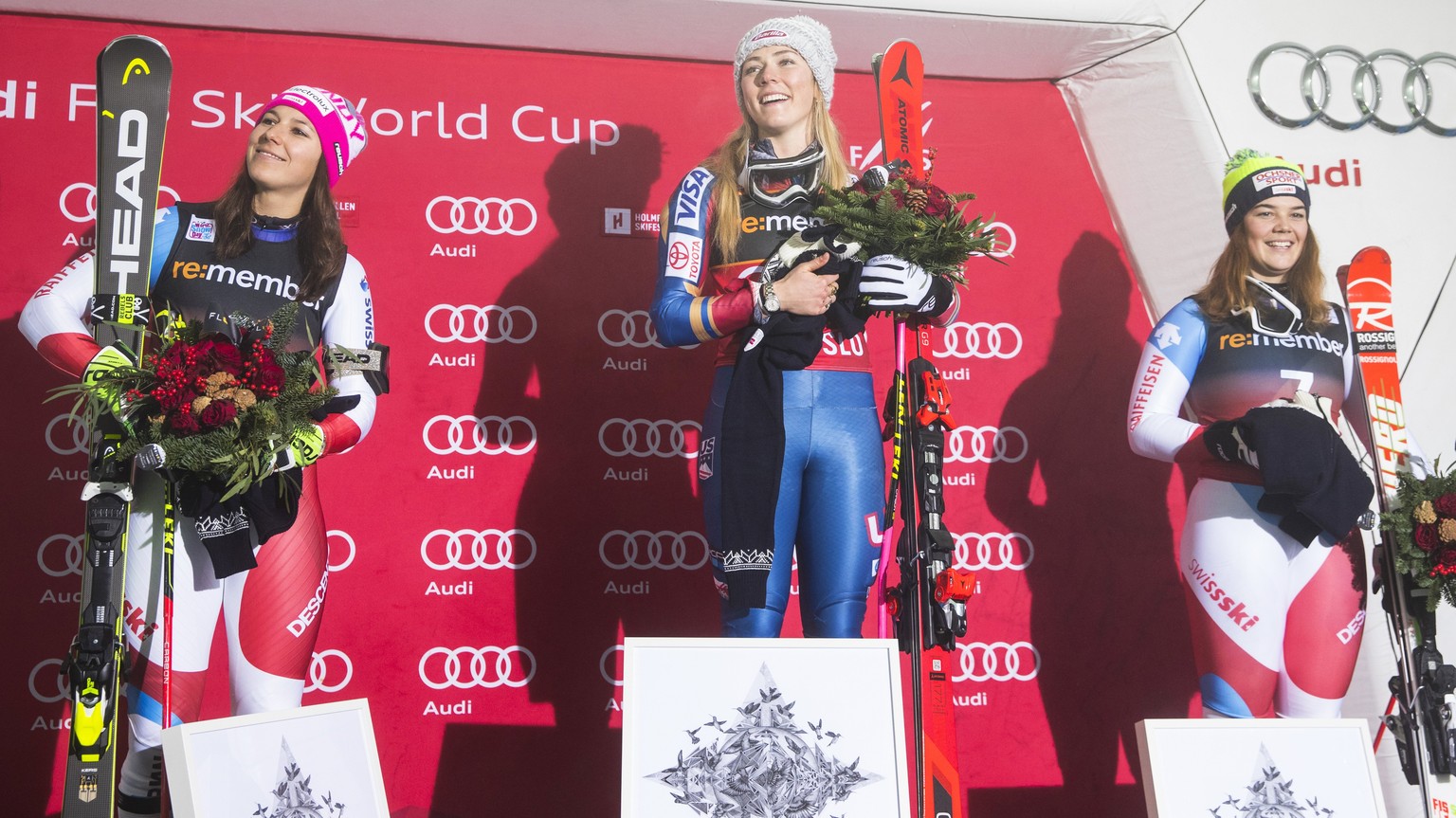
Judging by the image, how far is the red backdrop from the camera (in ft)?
12.9

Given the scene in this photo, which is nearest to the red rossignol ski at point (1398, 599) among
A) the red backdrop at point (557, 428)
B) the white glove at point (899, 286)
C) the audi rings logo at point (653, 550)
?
the red backdrop at point (557, 428)

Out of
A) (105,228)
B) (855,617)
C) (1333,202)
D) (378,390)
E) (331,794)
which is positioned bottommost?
(331,794)

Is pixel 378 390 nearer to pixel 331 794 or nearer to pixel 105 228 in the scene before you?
pixel 105 228

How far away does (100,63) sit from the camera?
10.0ft

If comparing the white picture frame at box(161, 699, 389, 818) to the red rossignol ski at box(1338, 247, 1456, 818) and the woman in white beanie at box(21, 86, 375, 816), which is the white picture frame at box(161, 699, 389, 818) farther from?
the red rossignol ski at box(1338, 247, 1456, 818)

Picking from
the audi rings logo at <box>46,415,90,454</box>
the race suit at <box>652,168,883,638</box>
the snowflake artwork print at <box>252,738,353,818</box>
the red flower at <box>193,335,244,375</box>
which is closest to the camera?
the snowflake artwork print at <box>252,738,353,818</box>

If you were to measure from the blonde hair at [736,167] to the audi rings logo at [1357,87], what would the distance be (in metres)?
1.99

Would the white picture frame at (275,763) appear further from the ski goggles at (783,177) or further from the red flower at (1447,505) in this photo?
the red flower at (1447,505)

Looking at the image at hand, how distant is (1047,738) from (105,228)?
335 cm

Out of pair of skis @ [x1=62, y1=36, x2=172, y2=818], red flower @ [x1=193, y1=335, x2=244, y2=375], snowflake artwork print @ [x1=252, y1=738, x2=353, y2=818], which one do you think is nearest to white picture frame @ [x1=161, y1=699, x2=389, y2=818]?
snowflake artwork print @ [x1=252, y1=738, x2=353, y2=818]

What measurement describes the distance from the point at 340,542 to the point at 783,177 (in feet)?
6.11

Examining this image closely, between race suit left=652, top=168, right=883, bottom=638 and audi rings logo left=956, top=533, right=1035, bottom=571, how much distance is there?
123 centimetres

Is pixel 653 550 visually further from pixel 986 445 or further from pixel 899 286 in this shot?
pixel 899 286

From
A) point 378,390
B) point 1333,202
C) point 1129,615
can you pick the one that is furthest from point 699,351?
point 1333,202
